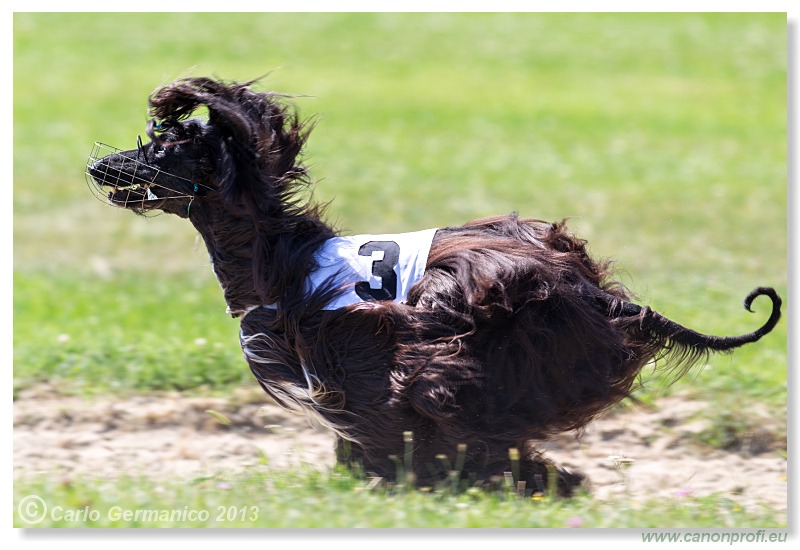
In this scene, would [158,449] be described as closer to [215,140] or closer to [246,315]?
[246,315]

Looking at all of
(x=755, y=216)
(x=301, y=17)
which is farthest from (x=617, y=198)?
(x=301, y=17)

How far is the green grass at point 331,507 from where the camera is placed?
3.70 m

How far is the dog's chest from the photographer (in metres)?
4.18

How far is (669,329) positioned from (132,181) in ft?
7.62

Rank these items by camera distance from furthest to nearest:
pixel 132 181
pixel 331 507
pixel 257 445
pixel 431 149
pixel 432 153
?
1. pixel 431 149
2. pixel 432 153
3. pixel 257 445
4. pixel 132 181
5. pixel 331 507

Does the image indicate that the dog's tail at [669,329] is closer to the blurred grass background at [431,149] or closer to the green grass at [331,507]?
the green grass at [331,507]

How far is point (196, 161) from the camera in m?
4.21

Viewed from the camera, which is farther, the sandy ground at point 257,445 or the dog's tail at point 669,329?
the sandy ground at point 257,445

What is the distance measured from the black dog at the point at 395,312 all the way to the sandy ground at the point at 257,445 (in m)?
0.62

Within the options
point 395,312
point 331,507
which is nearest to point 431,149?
point 395,312

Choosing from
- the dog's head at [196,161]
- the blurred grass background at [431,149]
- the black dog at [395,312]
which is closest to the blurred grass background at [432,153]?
the blurred grass background at [431,149]

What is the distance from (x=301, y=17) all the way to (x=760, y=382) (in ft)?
45.9

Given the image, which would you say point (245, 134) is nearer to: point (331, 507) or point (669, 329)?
point (331, 507)

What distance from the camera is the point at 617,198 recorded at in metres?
10.6
